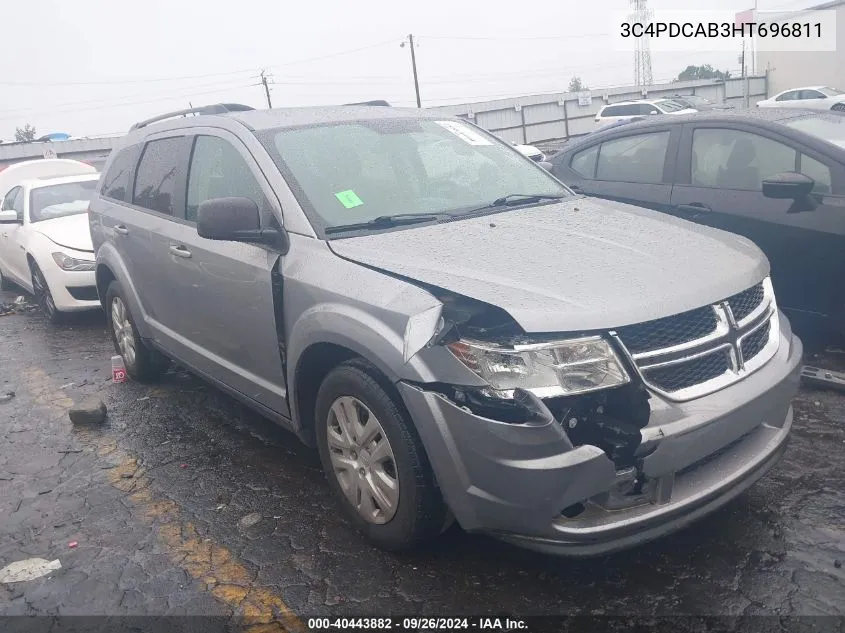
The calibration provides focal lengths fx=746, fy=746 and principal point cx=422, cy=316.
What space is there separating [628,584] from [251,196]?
2.40 meters

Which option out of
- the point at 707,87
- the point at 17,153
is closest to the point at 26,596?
the point at 17,153

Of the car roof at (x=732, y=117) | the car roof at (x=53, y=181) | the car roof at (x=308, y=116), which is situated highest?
the car roof at (x=308, y=116)

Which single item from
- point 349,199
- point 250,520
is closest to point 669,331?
point 349,199

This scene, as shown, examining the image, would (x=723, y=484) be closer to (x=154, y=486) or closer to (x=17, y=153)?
(x=154, y=486)

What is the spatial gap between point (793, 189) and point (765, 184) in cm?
16

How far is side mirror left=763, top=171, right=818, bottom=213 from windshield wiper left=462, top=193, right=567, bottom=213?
1555 millimetres

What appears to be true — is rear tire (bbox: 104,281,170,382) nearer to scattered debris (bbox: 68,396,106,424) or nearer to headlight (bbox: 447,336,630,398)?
scattered debris (bbox: 68,396,106,424)

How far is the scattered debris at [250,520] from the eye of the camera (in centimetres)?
345

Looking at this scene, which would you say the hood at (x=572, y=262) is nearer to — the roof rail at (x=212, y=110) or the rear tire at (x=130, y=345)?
the roof rail at (x=212, y=110)

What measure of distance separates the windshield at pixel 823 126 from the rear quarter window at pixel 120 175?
14.7 ft

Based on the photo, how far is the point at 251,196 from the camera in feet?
11.9

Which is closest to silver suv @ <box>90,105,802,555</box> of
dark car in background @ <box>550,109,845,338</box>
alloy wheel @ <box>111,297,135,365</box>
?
alloy wheel @ <box>111,297,135,365</box>

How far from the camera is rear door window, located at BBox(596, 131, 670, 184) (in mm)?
5543

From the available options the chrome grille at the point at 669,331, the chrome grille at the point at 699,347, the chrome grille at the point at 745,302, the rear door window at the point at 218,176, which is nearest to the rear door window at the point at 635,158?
the chrome grille at the point at 745,302
